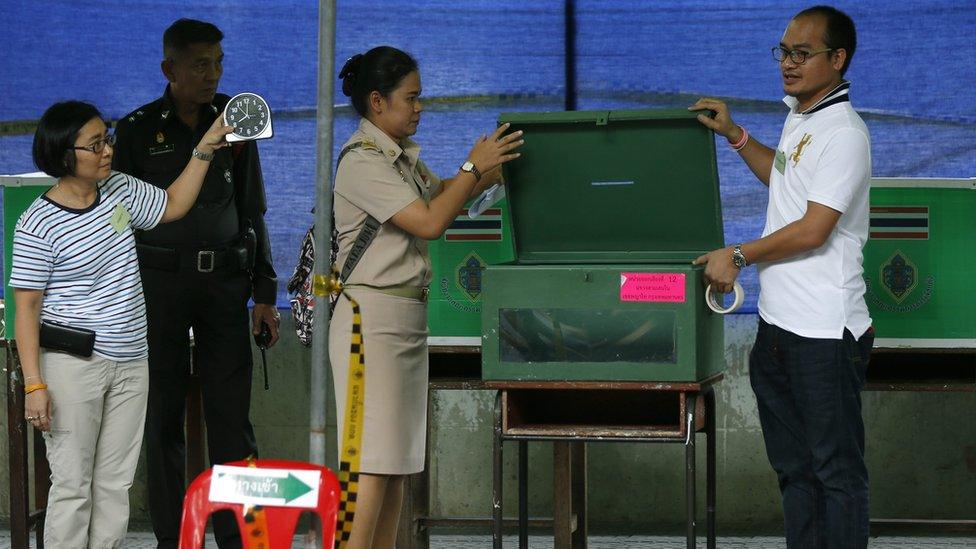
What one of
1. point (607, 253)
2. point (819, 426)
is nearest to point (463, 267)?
point (607, 253)

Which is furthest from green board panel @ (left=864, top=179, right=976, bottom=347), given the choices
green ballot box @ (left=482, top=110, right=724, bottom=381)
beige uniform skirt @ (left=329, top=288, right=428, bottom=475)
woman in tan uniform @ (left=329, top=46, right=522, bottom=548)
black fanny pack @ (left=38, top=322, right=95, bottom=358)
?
black fanny pack @ (left=38, top=322, right=95, bottom=358)

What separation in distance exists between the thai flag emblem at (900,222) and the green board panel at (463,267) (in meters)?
1.19

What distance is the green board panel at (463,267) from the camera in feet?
14.0

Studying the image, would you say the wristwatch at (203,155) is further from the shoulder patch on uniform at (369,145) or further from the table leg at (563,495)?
Answer: the table leg at (563,495)

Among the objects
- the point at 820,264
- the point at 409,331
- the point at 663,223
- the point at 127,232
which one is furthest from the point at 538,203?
the point at 127,232

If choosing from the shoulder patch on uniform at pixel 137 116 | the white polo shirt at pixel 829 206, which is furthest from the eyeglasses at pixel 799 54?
the shoulder patch on uniform at pixel 137 116

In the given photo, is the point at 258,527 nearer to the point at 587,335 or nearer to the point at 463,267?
the point at 587,335

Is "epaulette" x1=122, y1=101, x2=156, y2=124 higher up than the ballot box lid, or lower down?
higher up

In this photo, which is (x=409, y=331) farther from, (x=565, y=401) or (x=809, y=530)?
(x=809, y=530)

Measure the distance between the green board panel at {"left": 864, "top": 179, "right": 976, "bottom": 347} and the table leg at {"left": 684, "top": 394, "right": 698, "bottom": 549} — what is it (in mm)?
1078

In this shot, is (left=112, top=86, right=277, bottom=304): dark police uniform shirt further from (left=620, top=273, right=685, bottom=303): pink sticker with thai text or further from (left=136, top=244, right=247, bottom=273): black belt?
(left=620, top=273, right=685, bottom=303): pink sticker with thai text

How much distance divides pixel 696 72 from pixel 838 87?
1.46m

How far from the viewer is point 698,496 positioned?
199 inches

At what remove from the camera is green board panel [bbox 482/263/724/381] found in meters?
3.30
